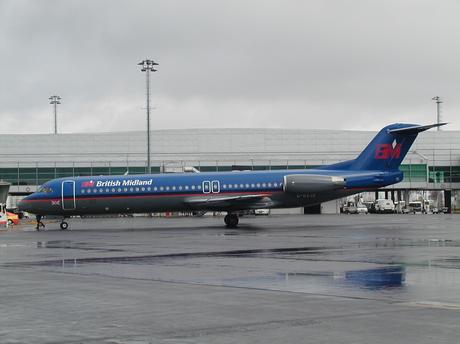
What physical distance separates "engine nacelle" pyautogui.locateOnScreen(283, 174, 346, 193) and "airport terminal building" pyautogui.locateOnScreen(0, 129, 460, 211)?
2206 inches

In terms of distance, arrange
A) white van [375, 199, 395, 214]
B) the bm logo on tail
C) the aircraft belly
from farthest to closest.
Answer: white van [375, 199, 395, 214] < the aircraft belly < the bm logo on tail

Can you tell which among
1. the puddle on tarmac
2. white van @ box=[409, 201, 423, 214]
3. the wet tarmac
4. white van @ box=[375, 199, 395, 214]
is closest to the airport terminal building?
white van @ box=[409, 201, 423, 214]

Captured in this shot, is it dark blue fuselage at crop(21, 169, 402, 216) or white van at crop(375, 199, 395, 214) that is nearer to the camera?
dark blue fuselage at crop(21, 169, 402, 216)

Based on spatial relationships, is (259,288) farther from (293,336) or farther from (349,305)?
(293,336)

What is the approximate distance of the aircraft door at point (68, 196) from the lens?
48656 millimetres

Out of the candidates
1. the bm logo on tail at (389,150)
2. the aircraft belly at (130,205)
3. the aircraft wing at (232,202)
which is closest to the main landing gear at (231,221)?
the aircraft wing at (232,202)

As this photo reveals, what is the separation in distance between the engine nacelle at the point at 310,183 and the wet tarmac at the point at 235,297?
2225cm

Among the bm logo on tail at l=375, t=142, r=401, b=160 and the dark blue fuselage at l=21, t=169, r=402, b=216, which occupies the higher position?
the bm logo on tail at l=375, t=142, r=401, b=160

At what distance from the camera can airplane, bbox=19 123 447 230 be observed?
47281 millimetres

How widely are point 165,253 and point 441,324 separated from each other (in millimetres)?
15793

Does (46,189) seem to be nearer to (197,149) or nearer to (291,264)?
(291,264)

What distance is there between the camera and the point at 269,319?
10648mm

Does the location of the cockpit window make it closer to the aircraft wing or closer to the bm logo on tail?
the aircraft wing

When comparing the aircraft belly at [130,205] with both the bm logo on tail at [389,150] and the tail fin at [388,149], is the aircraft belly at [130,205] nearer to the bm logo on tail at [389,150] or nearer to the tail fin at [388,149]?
the tail fin at [388,149]
